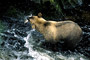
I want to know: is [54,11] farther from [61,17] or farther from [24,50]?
[24,50]

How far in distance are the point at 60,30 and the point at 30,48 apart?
150 cm

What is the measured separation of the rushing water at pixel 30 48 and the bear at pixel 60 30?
0.45 m

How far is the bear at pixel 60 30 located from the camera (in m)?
7.09

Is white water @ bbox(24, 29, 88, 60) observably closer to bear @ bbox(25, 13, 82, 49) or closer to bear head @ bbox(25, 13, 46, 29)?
bear @ bbox(25, 13, 82, 49)

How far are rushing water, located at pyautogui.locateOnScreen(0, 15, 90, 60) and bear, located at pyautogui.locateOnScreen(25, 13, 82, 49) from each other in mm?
452

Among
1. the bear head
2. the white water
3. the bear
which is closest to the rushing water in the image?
the white water

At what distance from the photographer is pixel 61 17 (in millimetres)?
10398

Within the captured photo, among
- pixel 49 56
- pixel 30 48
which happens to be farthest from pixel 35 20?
pixel 49 56

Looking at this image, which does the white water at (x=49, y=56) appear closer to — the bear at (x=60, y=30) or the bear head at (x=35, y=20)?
the bear at (x=60, y=30)

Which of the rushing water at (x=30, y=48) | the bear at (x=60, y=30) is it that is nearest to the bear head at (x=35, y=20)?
the bear at (x=60, y=30)

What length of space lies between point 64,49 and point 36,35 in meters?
1.66

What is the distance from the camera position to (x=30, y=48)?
772 cm

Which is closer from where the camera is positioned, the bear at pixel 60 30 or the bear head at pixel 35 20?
the bear at pixel 60 30

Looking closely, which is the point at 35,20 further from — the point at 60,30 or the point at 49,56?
the point at 49,56
